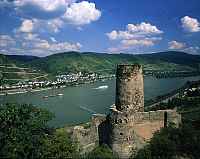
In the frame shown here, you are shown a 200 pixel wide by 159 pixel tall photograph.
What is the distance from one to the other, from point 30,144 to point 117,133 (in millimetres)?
4827

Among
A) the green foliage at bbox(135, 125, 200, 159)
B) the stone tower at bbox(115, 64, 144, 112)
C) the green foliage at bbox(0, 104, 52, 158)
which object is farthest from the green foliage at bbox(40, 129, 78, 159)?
the green foliage at bbox(135, 125, 200, 159)

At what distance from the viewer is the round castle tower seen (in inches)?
731

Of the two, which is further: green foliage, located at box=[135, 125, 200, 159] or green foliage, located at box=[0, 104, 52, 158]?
green foliage, located at box=[135, 125, 200, 159]

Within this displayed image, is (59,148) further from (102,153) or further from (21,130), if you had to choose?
(21,130)

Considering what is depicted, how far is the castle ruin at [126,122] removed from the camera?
18609 mm

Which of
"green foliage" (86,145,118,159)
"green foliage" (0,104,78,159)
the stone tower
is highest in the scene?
the stone tower

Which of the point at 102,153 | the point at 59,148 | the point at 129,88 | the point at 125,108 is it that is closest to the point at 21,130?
the point at 59,148

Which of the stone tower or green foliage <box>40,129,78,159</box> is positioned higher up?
the stone tower

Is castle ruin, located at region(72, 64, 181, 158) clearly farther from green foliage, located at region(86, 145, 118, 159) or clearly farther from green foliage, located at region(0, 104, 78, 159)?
green foliage, located at region(0, 104, 78, 159)

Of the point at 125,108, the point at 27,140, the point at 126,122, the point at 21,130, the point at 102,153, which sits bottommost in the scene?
the point at 102,153

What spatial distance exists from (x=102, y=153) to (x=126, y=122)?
2.10 metres

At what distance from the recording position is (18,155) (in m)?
18.2

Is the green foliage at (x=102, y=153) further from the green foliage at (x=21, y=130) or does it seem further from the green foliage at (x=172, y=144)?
the green foliage at (x=21, y=130)

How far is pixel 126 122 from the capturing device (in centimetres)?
1866
